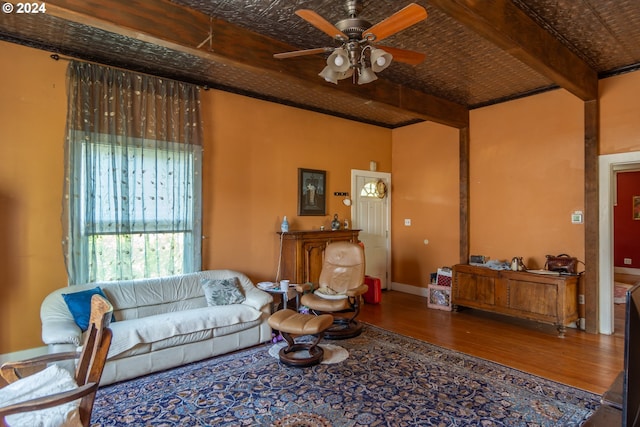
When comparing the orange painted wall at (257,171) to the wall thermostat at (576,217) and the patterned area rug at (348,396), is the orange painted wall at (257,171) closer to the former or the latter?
the patterned area rug at (348,396)

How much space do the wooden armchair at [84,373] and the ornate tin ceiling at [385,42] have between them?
6.70 feet

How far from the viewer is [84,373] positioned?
6.37 ft

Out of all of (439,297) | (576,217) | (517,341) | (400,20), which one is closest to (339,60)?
(400,20)

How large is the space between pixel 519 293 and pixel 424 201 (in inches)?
89.2

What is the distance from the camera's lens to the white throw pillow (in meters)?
1.73

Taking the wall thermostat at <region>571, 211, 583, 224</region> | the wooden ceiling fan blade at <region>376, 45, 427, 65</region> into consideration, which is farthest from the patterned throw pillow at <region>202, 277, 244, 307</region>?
the wall thermostat at <region>571, 211, 583, 224</region>

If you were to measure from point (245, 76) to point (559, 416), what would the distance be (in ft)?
14.6

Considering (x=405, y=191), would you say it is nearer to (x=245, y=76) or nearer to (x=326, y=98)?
(x=326, y=98)

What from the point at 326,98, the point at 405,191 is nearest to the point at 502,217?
the point at 405,191

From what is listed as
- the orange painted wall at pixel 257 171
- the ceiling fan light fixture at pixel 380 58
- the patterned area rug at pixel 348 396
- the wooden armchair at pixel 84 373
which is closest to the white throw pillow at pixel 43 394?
the wooden armchair at pixel 84 373

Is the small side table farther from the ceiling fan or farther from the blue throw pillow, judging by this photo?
the ceiling fan

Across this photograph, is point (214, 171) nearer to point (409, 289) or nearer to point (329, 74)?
point (329, 74)

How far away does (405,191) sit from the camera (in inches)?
263

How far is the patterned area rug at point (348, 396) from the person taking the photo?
2.51 m
